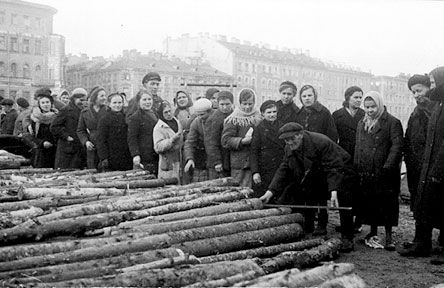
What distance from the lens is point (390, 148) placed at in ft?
24.1

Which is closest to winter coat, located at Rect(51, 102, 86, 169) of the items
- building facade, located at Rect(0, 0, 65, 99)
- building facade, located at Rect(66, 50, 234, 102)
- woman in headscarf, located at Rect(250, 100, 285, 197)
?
woman in headscarf, located at Rect(250, 100, 285, 197)

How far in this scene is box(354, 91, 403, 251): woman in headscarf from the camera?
7.27 m

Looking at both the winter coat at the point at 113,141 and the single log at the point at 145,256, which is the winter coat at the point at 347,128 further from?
the winter coat at the point at 113,141

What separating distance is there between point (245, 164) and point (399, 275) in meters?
3.16

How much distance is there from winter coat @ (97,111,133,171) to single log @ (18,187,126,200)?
2.74m

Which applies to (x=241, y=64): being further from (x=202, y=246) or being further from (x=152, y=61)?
(x=202, y=246)

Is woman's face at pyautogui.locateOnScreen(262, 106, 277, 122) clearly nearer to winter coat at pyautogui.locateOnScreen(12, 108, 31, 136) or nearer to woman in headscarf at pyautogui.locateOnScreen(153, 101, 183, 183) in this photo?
woman in headscarf at pyautogui.locateOnScreen(153, 101, 183, 183)

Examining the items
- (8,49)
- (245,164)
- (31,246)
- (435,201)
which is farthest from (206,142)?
(8,49)

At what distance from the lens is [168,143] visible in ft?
29.3

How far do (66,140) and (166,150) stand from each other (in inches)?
101

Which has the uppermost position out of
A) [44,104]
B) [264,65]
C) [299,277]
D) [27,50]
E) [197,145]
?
[264,65]

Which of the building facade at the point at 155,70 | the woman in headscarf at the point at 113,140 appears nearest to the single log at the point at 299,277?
the woman in headscarf at the point at 113,140

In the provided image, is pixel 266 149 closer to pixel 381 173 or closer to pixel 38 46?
pixel 381 173

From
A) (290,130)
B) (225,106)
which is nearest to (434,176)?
(290,130)
